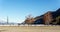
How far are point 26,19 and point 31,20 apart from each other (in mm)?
3182

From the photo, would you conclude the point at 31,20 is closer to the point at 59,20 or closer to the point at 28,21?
the point at 28,21

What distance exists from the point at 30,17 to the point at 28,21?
2.56 metres

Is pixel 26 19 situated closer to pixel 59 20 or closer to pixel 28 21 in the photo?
pixel 28 21

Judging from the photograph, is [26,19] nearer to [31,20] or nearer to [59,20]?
[31,20]

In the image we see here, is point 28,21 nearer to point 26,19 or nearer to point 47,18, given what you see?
point 26,19

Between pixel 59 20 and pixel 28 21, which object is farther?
pixel 28 21

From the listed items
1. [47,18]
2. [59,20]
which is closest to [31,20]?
[47,18]

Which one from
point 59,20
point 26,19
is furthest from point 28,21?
point 59,20

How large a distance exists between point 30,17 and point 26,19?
103 inches

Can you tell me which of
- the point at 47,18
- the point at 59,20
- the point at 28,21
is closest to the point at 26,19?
the point at 28,21

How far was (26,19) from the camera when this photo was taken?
306ft

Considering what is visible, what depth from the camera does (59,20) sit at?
84.6 metres

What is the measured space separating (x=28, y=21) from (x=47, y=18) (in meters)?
11.3

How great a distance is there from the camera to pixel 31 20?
94.3 meters
